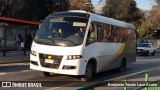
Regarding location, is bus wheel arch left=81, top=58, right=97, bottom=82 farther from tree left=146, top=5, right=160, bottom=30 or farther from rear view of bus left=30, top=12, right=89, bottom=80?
tree left=146, top=5, right=160, bottom=30

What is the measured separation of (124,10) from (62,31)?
82.9 metres

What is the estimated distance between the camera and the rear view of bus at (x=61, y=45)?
43.1ft

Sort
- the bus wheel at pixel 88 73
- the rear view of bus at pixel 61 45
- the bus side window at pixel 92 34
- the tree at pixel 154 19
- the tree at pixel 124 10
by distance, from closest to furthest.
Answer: the rear view of bus at pixel 61 45 < the bus wheel at pixel 88 73 < the bus side window at pixel 92 34 < the tree at pixel 154 19 < the tree at pixel 124 10

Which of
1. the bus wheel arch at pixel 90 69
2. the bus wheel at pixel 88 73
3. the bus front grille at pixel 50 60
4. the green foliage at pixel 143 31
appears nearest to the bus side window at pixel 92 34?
the bus wheel arch at pixel 90 69

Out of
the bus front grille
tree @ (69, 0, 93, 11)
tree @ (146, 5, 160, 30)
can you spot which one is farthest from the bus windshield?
tree @ (146, 5, 160, 30)

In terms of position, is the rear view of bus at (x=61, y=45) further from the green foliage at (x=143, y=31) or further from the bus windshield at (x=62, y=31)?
the green foliage at (x=143, y=31)

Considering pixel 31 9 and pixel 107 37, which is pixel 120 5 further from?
pixel 107 37

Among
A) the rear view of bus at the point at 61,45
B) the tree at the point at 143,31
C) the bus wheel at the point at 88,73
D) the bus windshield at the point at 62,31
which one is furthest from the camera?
the tree at the point at 143,31

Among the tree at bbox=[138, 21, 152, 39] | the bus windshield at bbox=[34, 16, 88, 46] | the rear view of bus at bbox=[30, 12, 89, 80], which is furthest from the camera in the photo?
the tree at bbox=[138, 21, 152, 39]

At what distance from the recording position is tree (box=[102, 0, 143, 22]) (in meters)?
89.8

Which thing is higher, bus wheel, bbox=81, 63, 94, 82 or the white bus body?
the white bus body

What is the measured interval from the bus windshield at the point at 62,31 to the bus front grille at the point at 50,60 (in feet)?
1.66

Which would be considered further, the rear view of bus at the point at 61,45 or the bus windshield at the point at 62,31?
the bus windshield at the point at 62,31

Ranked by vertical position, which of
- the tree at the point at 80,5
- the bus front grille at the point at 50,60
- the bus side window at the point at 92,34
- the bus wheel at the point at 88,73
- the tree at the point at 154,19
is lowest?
the bus wheel at the point at 88,73
